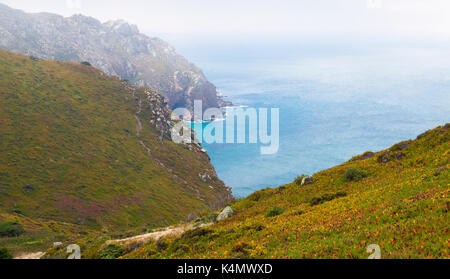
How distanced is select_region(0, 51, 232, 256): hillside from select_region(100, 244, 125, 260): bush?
15.7 meters

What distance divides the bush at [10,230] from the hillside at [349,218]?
14654mm

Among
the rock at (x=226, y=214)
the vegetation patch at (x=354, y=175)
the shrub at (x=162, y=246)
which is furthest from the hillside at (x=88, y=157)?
the vegetation patch at (x=354, y=175)

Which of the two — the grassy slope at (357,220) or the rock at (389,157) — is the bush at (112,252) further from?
the rock at (389,157)

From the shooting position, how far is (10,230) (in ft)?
116

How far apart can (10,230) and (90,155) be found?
5473cm

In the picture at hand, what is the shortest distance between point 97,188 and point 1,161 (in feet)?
70.5

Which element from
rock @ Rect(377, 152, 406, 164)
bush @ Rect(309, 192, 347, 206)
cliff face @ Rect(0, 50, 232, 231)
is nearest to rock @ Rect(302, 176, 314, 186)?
bush @ Rect(309, 192, 347, 206)

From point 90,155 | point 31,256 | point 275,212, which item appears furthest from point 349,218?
point 90,155

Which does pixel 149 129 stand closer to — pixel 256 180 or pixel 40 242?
pixel 256 180

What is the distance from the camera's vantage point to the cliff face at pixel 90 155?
64062 millimetres

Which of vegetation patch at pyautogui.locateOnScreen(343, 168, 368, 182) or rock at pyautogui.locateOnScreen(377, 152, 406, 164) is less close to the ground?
rock at pyautogui.locateOnScreen(377, 152, 406, 164)

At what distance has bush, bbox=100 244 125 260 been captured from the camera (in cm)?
2025

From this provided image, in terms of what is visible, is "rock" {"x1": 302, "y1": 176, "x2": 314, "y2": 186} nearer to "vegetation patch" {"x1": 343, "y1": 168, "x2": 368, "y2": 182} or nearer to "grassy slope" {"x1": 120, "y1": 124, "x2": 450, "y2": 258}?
"grassy slope" {"x1": 120, "y1": 124, "x2": 450, "y2": 258}
